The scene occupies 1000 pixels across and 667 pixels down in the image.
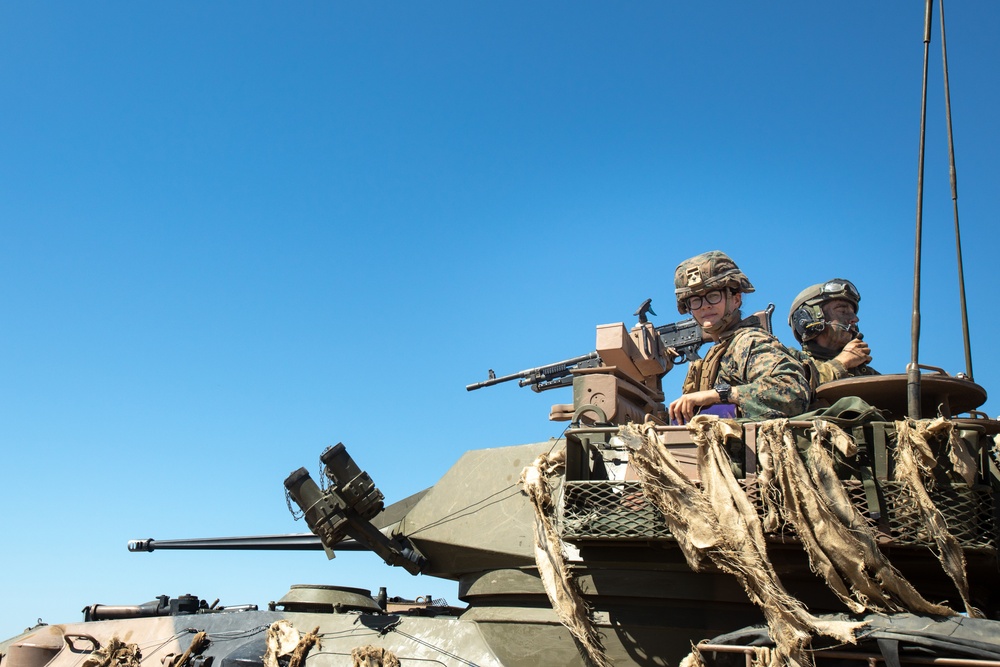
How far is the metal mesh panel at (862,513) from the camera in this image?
555cm

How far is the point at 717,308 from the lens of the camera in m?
7.61

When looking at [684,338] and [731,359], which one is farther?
[684,338]

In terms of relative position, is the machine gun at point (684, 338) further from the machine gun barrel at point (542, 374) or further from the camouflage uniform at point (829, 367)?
the camouflage uniform at point (829, 367)

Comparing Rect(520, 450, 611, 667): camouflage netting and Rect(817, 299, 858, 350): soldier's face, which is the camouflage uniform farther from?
Rect(520, 450, 611, 667): camouflage netting

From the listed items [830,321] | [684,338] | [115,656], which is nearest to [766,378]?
[830,321]

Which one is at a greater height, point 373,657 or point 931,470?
point 931,470

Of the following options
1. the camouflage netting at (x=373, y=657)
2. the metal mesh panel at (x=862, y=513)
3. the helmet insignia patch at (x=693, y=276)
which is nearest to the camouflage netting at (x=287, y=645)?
the camouflage netting at (x=373, y=657)

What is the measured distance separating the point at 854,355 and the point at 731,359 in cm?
142

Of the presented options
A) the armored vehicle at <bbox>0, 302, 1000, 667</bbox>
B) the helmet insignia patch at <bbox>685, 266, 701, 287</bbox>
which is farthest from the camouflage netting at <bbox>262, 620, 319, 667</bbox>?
the helmet insignia patch at <bbox>685, 266, 701, 287</bbox>

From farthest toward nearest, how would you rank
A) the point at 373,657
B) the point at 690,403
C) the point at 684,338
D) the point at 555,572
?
the point at 684,338 → the point at 373,657 → the point at 690,403 → the point at 555,572

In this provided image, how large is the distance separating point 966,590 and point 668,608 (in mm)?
1926

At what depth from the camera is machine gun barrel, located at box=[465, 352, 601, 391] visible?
1712cm

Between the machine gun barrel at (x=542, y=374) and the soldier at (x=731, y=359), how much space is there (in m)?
8.67

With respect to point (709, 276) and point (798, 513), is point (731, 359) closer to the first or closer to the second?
point (709, 276)
